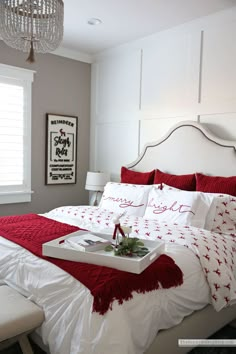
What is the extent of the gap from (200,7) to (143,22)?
2.07 ft

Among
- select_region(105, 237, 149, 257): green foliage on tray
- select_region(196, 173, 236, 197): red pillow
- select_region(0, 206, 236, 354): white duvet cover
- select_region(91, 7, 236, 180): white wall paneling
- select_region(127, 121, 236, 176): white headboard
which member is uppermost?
select_region(91, 7, 236, 180): white wall paneling

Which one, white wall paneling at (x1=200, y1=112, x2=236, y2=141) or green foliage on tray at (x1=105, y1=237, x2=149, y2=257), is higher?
white wall paneling at (x1=200, y1=112, x2=236, y2=141)

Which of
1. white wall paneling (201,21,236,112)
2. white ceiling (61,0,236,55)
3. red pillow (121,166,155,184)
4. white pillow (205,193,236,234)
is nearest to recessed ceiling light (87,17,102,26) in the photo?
white ceiling (61,0,236,55)

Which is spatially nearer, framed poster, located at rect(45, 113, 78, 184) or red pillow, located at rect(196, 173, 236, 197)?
red pillow, located at rect(196, 173, 236, 197)

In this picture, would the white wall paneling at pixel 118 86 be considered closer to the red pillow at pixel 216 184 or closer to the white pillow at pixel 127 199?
the white pillow at pixel 127 199

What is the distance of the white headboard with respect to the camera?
3.03 metres

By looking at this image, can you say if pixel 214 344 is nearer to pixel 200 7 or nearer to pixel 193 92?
pixel 193 92

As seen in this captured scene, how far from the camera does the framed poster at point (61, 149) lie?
418cm

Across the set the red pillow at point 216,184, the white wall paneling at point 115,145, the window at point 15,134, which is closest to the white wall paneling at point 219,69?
the red pillow at point 216,184

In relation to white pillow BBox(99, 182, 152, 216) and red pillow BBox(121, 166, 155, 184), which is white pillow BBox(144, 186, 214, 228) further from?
red pillow BBox(121, 166, 155, 184)

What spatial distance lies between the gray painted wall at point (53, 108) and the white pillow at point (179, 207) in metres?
1.72

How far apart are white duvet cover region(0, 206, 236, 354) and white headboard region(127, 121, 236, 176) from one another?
0.88 meters

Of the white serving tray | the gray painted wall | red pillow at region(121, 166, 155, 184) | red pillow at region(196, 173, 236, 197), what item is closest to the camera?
the white serving tray

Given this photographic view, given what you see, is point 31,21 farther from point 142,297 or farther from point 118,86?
point 118,86
